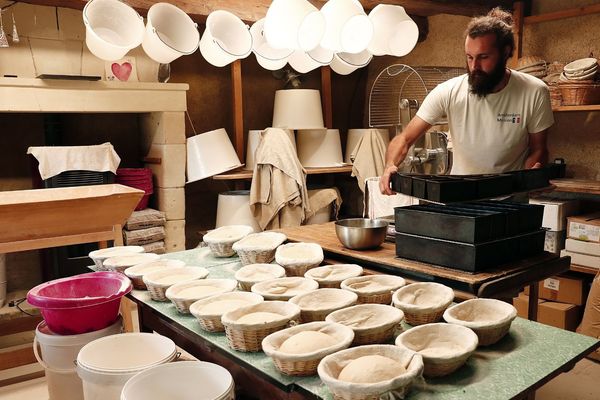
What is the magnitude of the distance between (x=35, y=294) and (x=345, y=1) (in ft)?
7.20

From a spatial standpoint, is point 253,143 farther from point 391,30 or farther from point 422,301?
point 422,301

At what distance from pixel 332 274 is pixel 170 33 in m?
1.92

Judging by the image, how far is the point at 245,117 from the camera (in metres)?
5.13

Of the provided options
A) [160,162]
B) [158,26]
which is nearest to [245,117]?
[160,162]

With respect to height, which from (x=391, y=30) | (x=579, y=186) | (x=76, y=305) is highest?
(x=391, y=30)

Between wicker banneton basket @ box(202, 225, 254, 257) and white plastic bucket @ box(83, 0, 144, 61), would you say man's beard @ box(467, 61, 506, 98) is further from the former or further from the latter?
white plastic bucket @ box(83, 0, 144, 61)

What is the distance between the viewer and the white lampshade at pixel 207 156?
4.29 meters

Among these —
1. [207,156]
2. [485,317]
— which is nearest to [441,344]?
[485,317]

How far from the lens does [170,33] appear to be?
311 cm

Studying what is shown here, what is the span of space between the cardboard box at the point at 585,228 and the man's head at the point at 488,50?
51.9 inches

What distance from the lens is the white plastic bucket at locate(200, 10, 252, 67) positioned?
9.82 ft

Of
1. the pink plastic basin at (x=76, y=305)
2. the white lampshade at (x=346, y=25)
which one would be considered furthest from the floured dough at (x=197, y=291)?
the white lampshade at (x=346, y=25)

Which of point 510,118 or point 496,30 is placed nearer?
point 496,30

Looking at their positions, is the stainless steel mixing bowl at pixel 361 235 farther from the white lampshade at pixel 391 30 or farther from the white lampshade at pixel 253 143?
the white lampshade at pixel 253 143
